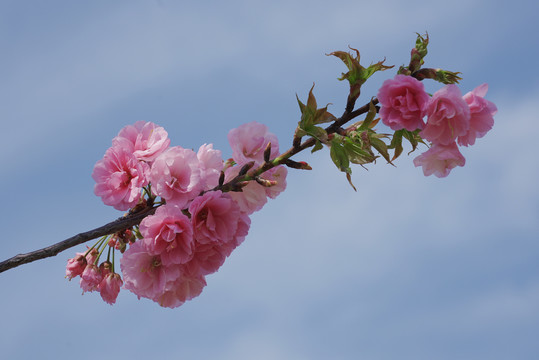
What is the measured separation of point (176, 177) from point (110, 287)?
0.87m

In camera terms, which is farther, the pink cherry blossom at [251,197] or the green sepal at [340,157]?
the pink cherry blossom at [251,197]

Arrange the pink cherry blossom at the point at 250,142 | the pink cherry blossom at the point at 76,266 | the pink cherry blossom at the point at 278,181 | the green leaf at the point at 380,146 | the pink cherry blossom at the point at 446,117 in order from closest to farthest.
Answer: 1. the pink cherry blossom at the point at 446,117
2. the green leaf at the point at 380,146
3. the pink cherry blossom at the point at 250,142
4. the pink cherry blossom at the point at 278,181
5. the pink cherry blossom at the point at 76,266

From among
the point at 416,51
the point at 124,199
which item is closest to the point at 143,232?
the point at 124,199

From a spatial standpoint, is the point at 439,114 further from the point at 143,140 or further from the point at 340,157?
the point at 143,140

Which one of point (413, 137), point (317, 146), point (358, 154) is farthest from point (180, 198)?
point (413, 137)

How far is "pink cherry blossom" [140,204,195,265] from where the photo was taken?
7.03ft

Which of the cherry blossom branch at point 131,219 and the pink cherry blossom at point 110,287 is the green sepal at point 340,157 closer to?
the cherry blossom branch at point 131,219

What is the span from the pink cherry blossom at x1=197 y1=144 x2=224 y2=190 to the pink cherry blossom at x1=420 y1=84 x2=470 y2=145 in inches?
31.8

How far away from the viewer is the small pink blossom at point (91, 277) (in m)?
2.89

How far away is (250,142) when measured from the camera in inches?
93.2

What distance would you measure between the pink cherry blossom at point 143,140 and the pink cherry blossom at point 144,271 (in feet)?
1.20

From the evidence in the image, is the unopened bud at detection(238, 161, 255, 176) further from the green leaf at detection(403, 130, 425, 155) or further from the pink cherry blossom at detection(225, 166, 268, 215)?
the green leaf at detection(403, 130, 425, 155)

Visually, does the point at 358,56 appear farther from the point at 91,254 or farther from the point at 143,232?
the point at 91,254

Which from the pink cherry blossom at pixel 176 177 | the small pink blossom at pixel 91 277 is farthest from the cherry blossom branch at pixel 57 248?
the small pink blossom at pixel 91 277
